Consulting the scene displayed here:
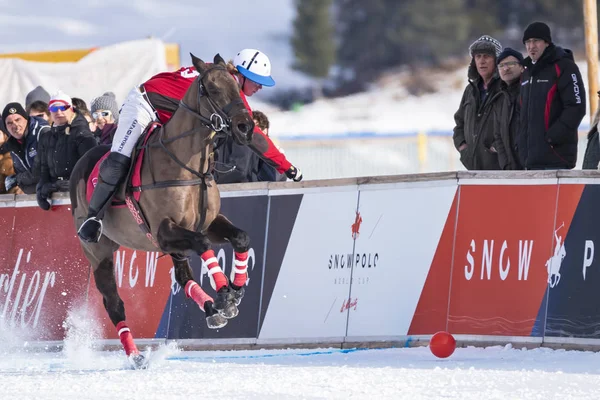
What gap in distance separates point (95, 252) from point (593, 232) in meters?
4.59

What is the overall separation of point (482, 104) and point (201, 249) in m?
3.25

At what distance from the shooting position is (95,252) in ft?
34.0

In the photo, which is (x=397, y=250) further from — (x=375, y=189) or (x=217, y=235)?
(x=217, y=235)

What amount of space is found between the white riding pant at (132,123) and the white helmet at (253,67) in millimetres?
909

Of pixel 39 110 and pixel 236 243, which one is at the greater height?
pixel 39 110

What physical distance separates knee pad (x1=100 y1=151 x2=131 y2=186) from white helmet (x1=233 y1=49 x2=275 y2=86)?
1.27 meters

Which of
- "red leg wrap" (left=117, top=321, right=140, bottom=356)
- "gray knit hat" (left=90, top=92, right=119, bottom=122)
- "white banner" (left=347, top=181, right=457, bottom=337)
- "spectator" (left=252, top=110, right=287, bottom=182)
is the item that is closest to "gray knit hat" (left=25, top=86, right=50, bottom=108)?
"gray knit hat" (left=90, top=92, right=119, bottom=122)

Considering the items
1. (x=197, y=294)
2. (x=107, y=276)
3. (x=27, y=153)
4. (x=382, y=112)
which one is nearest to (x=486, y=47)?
(x=197, y=294)

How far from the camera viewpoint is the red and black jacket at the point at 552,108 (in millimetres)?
9453

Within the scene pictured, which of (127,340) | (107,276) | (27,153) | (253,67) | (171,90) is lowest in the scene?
(127,340)

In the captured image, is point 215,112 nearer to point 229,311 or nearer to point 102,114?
point 229,311

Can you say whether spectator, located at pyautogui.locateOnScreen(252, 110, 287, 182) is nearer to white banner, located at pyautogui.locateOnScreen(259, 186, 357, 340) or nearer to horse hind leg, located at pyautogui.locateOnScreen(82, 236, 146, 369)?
white banner, located at pyautogui.locateOnScreen(259, 186, 357, 340)

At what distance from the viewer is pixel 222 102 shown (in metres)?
8.38

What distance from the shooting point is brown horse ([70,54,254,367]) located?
8.53 m
